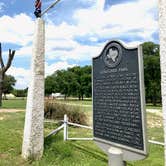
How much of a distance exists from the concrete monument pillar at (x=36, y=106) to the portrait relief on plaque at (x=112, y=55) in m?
2.40

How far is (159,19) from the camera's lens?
330 cm

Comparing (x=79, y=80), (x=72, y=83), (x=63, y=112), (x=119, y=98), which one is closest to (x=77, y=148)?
(x=119, y=98)

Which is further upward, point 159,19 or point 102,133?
point 159,19

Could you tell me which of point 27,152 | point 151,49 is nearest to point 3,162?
point 27,152

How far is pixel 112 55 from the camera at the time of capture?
4.36m

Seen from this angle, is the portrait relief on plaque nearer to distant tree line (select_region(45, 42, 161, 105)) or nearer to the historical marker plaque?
the historical marker plaque

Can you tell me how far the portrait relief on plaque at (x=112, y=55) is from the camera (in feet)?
13.8

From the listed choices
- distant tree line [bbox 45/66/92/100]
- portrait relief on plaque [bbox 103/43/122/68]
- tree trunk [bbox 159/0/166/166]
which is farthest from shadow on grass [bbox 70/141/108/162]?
distant tree line [bbox 45/66/92/100]

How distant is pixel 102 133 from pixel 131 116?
0.85m

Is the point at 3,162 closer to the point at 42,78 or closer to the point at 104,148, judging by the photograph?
the point at 42,78

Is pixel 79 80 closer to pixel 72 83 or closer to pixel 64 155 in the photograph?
pixel 72 83

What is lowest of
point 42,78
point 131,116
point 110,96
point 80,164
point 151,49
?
point 80,164

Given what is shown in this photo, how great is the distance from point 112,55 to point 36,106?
2705 millimetres

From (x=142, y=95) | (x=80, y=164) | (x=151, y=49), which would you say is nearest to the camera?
(x=142, y=95)
